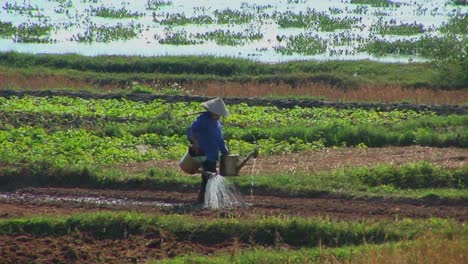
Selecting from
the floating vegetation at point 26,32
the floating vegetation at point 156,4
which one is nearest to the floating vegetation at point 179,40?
the floating vegetation at point 26,32

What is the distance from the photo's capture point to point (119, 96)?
2175 cm

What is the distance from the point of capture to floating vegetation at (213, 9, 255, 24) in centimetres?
3784

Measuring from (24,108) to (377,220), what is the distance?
10.6m

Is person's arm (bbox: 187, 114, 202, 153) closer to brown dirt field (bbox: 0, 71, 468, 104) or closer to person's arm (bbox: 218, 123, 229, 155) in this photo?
person's arm (bbox: 218, 123, 229, 155)

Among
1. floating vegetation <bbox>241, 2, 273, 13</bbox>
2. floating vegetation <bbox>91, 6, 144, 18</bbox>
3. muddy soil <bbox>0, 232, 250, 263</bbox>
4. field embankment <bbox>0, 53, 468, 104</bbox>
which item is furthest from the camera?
floating vegetation <bbox>241, 2, 273, 13</bbox>

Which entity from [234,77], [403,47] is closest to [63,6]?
[403,47]

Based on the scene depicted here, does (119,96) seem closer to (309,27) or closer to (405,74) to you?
(405,74)

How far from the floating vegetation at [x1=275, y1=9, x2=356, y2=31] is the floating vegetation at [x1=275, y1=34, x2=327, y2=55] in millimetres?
2560

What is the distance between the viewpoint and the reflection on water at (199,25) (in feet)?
102

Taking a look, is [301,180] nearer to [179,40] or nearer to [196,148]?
[196,148]

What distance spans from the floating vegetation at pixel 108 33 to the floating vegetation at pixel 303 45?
5501 millimetres

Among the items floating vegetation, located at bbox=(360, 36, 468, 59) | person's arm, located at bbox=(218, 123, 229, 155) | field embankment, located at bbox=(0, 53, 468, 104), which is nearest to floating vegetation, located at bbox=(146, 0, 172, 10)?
floating vegetation, located at bbox=(360, 36, 468, 59)

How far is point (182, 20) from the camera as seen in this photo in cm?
3794

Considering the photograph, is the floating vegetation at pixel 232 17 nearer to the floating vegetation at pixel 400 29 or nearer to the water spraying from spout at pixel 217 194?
the floating vegetation at pixel 400 29
